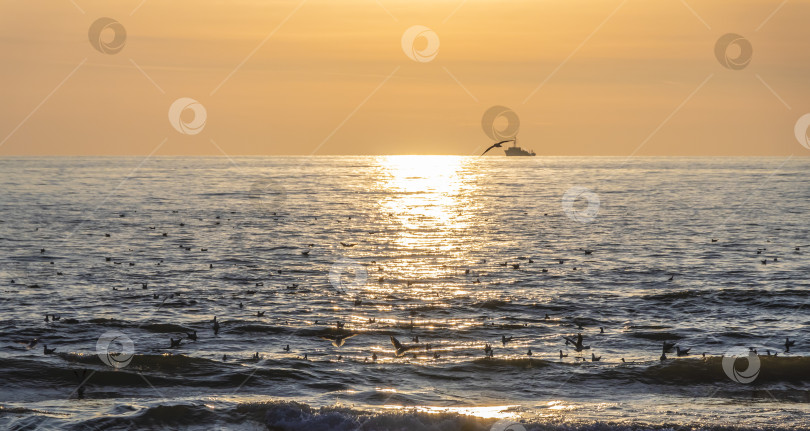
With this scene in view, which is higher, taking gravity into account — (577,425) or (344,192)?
(344,192)

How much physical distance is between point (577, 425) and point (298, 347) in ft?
33.3

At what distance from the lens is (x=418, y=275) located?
124 feet

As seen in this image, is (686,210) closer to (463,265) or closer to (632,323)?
(463,265)

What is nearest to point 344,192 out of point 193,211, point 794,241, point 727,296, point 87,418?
point 193,211

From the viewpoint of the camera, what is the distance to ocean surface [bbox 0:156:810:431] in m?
18.3
